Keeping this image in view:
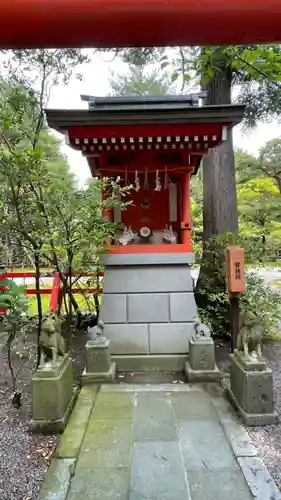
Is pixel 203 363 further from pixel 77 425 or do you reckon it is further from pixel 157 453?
pixel 77 425

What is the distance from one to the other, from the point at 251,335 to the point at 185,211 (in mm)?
2515

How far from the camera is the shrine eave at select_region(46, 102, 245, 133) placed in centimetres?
432

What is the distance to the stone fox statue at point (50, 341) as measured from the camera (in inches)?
133

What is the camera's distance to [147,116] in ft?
14.3

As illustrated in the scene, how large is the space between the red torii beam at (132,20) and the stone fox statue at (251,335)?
2.82m

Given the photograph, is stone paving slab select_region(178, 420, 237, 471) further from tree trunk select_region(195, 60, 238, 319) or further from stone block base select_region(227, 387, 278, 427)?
tree trunk select_region(195, 60, 238, 319)

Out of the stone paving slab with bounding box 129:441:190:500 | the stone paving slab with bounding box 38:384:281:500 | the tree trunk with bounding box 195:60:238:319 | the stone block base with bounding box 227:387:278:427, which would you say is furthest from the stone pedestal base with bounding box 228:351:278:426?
the tree trunk with bounding box 195:60:238:319

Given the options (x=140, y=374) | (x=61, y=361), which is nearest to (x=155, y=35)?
(x=61, y=361)

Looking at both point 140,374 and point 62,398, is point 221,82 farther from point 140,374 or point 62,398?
point 62,398

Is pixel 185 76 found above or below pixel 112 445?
above

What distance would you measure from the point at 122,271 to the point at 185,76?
3.26 metres

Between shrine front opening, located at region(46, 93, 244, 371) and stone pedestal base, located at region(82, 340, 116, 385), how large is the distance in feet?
1.61

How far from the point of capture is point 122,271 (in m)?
5.19

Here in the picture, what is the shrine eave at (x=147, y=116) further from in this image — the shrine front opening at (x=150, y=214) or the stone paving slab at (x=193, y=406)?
the stone paving slab at (x=193, y=406)
